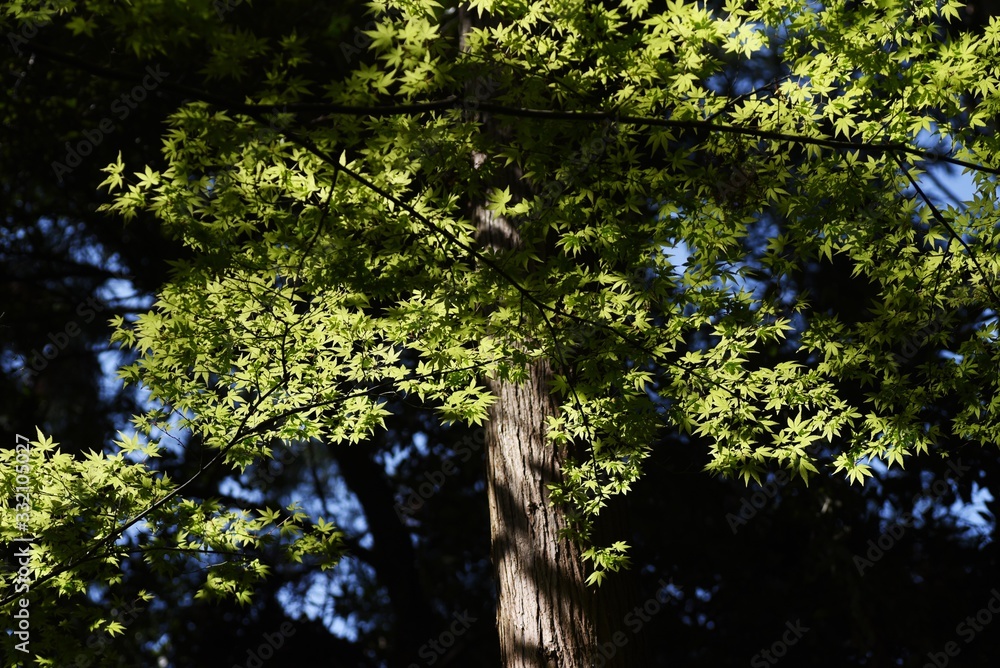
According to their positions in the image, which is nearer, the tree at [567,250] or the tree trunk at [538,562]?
the tree at [567,250]

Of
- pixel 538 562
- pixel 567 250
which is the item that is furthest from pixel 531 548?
pixel 567 250

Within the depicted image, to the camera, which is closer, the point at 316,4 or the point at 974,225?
the point at 974,225

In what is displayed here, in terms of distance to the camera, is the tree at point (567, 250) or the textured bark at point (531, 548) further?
the textured bark at point (531, 548)

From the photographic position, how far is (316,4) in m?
7.40

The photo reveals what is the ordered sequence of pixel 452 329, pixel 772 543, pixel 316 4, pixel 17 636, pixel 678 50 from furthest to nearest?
pixel 316 4 < pixel 772 543 < pixel 17 636 < pixel 452 329 < pixel 678 50

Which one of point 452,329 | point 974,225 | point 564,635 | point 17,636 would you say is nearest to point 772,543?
point 564,635

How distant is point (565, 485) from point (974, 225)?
192 cm

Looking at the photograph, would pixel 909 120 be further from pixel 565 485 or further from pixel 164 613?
pixel 164 613

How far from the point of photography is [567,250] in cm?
334

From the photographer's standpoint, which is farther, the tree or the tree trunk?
the tree trunk

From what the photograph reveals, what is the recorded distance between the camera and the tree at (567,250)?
296 centimetres

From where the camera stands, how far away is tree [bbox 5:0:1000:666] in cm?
296

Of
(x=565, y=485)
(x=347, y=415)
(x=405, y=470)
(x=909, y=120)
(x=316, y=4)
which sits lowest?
(x=565, y=485)

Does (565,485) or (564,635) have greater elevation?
(565,485)
